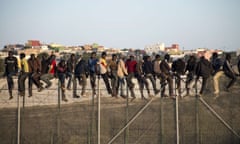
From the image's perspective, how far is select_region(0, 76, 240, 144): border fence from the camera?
39.7ft

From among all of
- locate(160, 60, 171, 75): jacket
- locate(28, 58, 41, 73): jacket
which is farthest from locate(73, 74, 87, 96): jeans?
locate(160, 60, 171, 75): jacket

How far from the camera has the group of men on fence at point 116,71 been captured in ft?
41.6

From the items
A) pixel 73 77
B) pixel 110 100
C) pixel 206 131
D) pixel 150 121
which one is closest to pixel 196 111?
pixel 206 131

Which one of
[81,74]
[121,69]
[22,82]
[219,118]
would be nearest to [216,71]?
[219,118]

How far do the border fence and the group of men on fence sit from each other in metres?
0.28

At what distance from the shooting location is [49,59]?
14188mm

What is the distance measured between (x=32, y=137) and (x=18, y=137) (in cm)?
42

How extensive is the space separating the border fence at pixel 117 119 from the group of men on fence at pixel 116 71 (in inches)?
11.1

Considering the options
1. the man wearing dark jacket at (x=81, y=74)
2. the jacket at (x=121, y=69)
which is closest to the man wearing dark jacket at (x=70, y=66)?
the man wearing dark jacket at (x=81, y=74)

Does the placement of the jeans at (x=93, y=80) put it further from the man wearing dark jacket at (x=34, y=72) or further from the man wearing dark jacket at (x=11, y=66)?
the man wearing dark jacket at (x=11, y=66)

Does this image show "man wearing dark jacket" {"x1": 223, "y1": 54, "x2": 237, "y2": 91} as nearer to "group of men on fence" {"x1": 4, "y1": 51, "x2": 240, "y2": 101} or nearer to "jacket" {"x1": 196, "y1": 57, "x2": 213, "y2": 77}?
"group of men on fence" {"x1": 4, "y1": 51, "x2": 240, "y2": 101}

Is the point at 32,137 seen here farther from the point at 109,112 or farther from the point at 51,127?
the point at 109,112

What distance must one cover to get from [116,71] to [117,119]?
2144 mm

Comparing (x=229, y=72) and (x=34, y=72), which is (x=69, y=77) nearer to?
(x=34, y=72)
